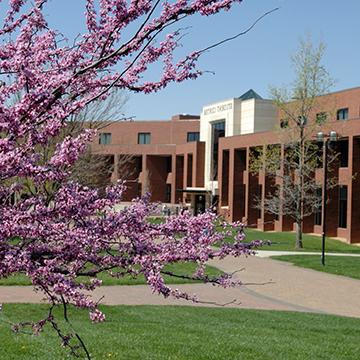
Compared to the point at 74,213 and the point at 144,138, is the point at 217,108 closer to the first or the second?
the point at 144,138

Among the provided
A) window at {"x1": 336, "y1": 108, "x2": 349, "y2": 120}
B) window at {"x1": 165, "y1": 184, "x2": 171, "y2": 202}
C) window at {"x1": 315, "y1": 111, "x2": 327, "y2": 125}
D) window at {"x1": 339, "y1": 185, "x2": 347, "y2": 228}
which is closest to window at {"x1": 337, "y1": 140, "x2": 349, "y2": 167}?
window at {"x1": 339, "y1": 185, "x2": 347, "y2": 228}

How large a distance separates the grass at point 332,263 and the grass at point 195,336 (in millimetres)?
11275

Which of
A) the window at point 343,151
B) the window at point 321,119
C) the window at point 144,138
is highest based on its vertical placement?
the window at point 144,138

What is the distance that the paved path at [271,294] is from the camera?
17.7 meters

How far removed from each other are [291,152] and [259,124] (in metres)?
22.0

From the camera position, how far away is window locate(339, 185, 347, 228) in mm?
47594

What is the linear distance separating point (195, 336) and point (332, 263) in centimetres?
1927

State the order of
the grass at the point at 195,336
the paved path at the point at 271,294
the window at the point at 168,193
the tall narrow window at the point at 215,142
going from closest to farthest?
the grass at the point at 195,336
the paved path at the point at 271,294
the tall narrow window at the point at 215,142
the window at the point at 168,193

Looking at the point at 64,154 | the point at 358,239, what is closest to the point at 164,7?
the point at 64,154

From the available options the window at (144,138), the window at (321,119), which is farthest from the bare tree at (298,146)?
the window at (144,138)

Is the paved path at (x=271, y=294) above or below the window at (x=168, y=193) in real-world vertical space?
below

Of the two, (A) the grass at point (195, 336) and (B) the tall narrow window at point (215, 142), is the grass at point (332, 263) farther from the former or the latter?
(B) the tall narrow window at point (215, 142)

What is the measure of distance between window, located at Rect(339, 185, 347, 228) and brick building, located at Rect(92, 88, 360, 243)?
27 millimetres

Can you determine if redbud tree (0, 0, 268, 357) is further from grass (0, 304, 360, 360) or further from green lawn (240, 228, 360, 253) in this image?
green lawn (240, 228, 360, 253)
